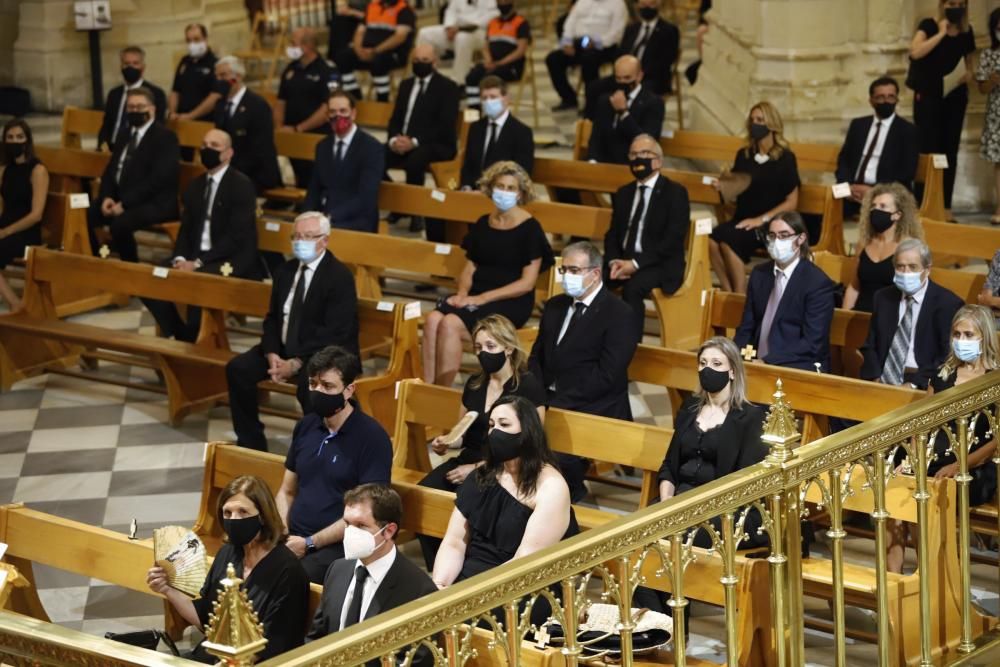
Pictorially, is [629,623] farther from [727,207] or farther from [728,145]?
[728,145]

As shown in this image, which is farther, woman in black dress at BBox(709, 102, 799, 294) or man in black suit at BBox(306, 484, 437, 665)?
woman in black dress at BBox(709, 102, 799, 294)

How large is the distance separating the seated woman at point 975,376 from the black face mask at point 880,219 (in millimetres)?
1504

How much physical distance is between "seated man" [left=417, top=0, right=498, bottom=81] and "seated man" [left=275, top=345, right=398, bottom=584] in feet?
30.1

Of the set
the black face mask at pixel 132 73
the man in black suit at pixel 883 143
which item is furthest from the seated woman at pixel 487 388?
the black face mask at pixel 132 73

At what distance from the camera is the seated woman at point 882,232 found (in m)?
7.35

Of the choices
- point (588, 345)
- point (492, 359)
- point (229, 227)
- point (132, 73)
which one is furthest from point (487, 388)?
point (132, 73)

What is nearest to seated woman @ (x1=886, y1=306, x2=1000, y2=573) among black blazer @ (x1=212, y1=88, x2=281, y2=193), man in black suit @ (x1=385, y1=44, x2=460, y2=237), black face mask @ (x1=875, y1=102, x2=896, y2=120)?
black face mask @ (x1=875, y1=102, x2=896, y2=120)

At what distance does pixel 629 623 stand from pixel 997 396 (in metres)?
1.57

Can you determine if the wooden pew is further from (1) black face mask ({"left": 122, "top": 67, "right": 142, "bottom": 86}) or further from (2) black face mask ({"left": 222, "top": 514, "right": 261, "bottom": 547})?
(1) black face mask ({"left": 122, "top": 67, "right": 142, "bottom": 86})

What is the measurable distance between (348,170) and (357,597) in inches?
203

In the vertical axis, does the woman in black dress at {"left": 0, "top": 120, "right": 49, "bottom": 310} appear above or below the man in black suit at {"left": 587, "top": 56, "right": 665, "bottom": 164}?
below

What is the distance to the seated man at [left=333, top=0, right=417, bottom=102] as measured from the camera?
14.3 metres

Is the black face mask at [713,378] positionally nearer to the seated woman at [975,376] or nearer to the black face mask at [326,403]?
the seated woman at [975,376]

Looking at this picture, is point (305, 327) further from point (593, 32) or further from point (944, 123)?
point (593, 32)
